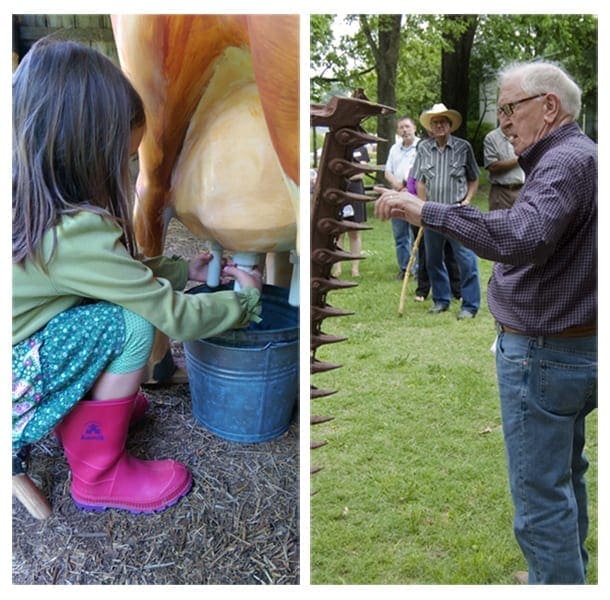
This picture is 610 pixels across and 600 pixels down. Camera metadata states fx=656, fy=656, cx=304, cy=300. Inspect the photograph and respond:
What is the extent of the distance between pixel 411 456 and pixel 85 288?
3.84ft

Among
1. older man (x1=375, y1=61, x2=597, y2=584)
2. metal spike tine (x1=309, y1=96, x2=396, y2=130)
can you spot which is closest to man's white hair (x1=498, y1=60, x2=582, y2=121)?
older man (x1=375, y1=61, x2=597, y2=584)

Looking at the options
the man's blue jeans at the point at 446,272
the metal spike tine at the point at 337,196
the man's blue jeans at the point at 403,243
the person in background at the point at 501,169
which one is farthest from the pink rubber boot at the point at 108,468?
the man's blue jeans at the point at 403,243

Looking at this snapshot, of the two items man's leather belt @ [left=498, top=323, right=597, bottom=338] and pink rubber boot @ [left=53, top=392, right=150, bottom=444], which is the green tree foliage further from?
pink rubber boot @ [left=53, top=392, right=150, bottom=444]

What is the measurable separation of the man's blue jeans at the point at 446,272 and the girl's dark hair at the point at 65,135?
1.55m

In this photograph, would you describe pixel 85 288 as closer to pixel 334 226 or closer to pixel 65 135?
pixel 65 135

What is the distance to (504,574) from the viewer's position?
162 centimetres

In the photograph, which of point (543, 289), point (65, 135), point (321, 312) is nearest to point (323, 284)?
point (321, 312)

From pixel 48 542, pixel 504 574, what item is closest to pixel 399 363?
pixel 504 574

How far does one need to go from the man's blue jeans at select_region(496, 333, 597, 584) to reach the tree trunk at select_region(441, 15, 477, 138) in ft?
1.95

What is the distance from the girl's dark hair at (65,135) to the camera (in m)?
1.45

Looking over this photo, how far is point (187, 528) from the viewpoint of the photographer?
1664mm

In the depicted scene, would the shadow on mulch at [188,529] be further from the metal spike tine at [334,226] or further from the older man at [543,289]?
the metal spike tine at [334,226]

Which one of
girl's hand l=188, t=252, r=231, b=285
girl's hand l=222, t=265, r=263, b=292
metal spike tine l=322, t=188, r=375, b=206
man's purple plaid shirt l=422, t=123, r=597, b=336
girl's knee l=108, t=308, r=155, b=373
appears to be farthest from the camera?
girl's hand l=188, t=252, r=231, b=285

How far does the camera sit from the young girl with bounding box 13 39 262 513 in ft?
4.81
